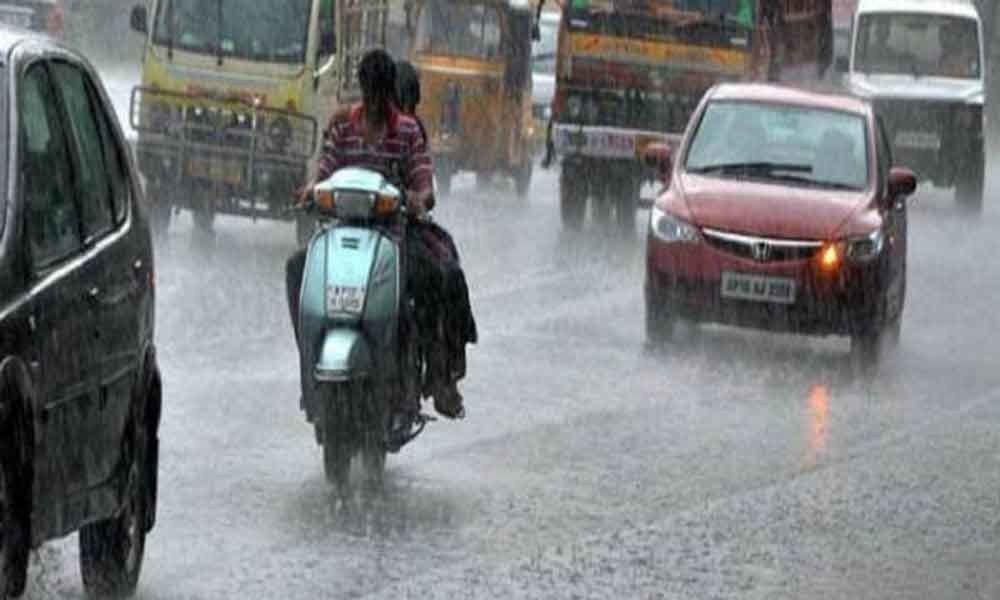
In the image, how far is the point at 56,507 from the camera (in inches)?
327

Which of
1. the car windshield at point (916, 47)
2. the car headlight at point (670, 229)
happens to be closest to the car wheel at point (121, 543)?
the car headlight at point (670, 229)

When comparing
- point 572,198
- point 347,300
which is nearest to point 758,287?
point 347,300

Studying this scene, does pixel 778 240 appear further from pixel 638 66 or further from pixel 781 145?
pixel 638 66

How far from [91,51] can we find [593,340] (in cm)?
4290

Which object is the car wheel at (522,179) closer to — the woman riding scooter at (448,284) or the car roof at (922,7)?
the car roof at (922,7)

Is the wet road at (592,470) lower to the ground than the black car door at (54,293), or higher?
lower

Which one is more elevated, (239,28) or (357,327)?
(357,327)

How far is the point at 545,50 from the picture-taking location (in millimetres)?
45219

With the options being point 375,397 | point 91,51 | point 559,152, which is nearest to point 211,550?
point 375,397

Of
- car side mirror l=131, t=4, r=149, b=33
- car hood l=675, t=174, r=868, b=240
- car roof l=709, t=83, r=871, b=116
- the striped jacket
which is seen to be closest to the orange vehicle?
car side mirror l=131, t=4, r=149, b=33

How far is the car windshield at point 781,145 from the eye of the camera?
19797 mm

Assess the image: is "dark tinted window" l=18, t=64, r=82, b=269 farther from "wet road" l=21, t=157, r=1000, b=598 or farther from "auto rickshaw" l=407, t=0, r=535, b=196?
"auto rickshaw" l=407, t=0, r=535, b=196

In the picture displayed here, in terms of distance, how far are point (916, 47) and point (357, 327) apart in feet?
90.8

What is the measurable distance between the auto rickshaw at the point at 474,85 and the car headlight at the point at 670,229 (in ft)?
48.7
